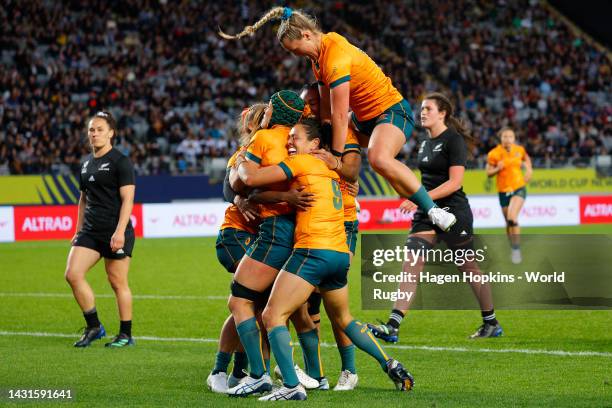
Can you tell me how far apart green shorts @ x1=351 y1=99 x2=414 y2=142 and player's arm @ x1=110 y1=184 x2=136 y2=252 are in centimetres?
266

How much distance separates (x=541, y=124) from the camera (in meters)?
35.9

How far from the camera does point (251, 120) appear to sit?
679 cm

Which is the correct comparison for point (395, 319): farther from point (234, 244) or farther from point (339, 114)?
point (339, 114)

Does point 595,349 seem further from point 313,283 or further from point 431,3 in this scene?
point 431,3

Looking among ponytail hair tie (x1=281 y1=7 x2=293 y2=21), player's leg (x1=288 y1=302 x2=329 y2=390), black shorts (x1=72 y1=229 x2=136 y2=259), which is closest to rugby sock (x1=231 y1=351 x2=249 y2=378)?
player's leg (x1=288 y1=302 x2=329 y2=390)

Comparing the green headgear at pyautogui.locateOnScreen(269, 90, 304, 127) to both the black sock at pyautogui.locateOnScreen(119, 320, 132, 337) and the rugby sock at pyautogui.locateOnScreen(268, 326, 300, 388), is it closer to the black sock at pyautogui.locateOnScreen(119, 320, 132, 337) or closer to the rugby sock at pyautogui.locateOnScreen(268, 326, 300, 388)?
the rugby sock at pyautogui.locateOnScreen(268, 326, 300, 388)

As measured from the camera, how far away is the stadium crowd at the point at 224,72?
29000 mm

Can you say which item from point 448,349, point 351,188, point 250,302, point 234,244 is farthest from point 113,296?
point 250,302

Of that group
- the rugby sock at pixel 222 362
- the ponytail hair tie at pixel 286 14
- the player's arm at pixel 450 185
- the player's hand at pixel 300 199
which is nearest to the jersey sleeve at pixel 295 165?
the player's hand at pixel 300 199

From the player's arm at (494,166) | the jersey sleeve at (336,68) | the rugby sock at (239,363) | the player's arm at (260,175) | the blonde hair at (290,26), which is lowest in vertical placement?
Answer: the rugby sock at (239,363)

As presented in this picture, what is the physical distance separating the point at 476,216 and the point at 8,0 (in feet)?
58.4

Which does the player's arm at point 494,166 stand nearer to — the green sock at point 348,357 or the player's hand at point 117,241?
the player's hand at point 117,241

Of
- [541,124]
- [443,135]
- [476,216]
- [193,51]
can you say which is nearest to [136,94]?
[193,51]

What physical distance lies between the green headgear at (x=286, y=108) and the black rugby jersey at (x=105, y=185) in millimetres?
3109
